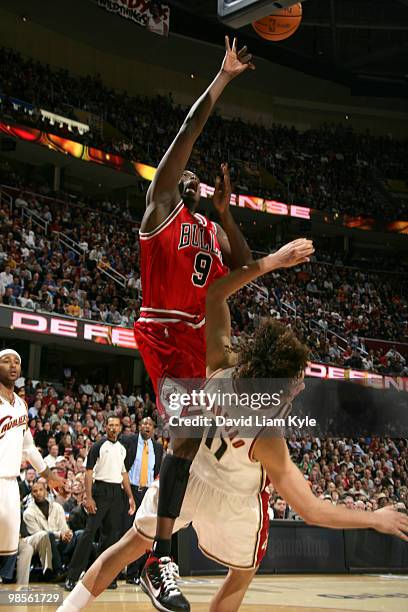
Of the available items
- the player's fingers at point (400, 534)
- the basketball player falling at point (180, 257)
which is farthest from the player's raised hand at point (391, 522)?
the basketball player falling at point (180, 257)

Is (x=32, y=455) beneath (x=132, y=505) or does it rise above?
above

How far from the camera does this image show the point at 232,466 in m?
3.79

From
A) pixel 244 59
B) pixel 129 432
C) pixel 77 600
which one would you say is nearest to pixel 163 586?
pixel 77 600

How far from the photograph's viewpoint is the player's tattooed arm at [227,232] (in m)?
4.85

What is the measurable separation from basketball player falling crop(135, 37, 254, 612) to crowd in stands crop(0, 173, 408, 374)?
13.0 metres

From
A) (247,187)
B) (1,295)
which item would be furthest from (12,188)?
(247,187)

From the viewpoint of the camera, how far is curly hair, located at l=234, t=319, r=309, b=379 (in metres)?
3.71

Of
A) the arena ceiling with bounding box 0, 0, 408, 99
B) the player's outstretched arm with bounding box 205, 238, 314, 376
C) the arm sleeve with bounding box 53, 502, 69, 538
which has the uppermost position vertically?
the arena ceiling with bounding box 0, 0, 408, 99

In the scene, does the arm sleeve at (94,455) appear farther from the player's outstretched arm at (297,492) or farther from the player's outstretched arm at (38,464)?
the player's outstretched arm at (297,492)

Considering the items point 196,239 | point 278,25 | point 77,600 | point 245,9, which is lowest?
point 77,600

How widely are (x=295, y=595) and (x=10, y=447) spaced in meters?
4.54

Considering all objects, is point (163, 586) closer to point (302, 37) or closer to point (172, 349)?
point (172, 349)

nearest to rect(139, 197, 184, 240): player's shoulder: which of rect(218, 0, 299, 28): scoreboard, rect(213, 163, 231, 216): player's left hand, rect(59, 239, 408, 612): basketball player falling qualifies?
rect(213, 163, 231, 216): player's left hand

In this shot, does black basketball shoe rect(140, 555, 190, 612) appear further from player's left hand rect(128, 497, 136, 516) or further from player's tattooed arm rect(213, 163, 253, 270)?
player's left hand rect(128, 497, 136, 516)
